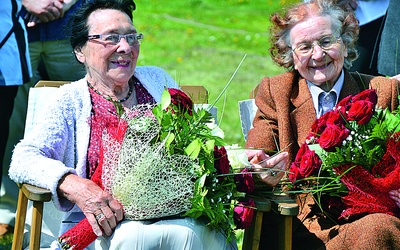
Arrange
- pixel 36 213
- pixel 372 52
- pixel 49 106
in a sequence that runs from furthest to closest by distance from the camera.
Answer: pixel 372 52 → pixel 49 106 → pixel 36 213

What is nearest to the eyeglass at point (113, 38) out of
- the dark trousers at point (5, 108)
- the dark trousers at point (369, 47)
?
the dark trousers at point (5, 108)

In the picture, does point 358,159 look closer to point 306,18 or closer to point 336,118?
point 336,118

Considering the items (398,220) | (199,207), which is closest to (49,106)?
(199,207)

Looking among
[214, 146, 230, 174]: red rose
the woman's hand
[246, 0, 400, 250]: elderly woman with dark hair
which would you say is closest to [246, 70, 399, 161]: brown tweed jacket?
[246, 0, 400, 250]: elderly woman with dark hair

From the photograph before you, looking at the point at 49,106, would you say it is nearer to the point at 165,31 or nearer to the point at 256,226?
the point at 256,226

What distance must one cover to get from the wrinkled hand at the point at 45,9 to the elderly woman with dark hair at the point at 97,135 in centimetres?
139

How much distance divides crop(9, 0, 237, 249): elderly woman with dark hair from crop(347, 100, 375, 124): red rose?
86cm

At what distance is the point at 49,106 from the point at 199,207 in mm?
1056

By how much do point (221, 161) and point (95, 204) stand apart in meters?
0.62

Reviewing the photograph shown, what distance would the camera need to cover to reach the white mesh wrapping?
3732mm

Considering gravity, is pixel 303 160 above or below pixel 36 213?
above

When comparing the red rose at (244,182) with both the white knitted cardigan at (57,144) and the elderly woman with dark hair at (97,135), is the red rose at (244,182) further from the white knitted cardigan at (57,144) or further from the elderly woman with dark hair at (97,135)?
the white knitted cardigan at (57,144)

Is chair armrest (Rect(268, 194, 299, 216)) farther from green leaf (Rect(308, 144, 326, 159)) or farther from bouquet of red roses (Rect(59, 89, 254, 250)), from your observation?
green leaf (Rect(308, 144, 326, 159))

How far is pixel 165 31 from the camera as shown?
13094 millimetres
